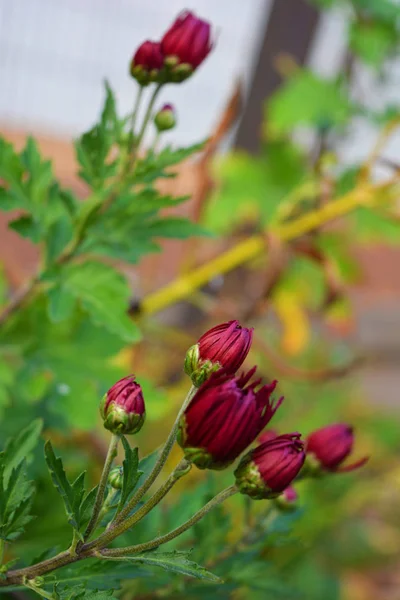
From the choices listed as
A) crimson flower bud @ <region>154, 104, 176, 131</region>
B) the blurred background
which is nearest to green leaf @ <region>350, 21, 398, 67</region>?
the blurred background

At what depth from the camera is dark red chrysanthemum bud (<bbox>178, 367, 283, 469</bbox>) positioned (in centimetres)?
26

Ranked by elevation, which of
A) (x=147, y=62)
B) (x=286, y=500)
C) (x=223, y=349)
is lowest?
(x=286, y=500)

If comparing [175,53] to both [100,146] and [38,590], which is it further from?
[38,590]

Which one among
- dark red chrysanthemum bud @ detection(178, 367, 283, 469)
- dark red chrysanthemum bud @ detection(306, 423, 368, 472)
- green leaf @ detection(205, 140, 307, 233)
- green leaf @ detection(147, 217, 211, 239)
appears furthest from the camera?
green leaf @ detection(205, 140, 307, 233)

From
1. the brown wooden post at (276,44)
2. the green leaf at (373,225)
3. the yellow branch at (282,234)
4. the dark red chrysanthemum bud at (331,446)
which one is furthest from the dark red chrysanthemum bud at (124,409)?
the brown wooden post at (276,44)

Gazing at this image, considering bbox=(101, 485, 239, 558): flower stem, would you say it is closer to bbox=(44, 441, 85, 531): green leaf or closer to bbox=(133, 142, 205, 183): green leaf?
bbox=(44, 441, 85, 531): green leaf

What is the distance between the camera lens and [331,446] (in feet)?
1.28

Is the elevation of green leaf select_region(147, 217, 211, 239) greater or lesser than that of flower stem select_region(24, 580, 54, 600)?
greater

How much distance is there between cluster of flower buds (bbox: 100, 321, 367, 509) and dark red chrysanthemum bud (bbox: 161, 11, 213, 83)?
206 millimetres

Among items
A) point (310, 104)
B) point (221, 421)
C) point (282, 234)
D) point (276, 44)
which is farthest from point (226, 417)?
point (276, 44)

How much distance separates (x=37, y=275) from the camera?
517mm

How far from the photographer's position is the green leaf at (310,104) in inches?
42.6

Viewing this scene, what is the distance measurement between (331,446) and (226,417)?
0.15m

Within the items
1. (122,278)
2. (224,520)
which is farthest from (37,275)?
(224,520)
